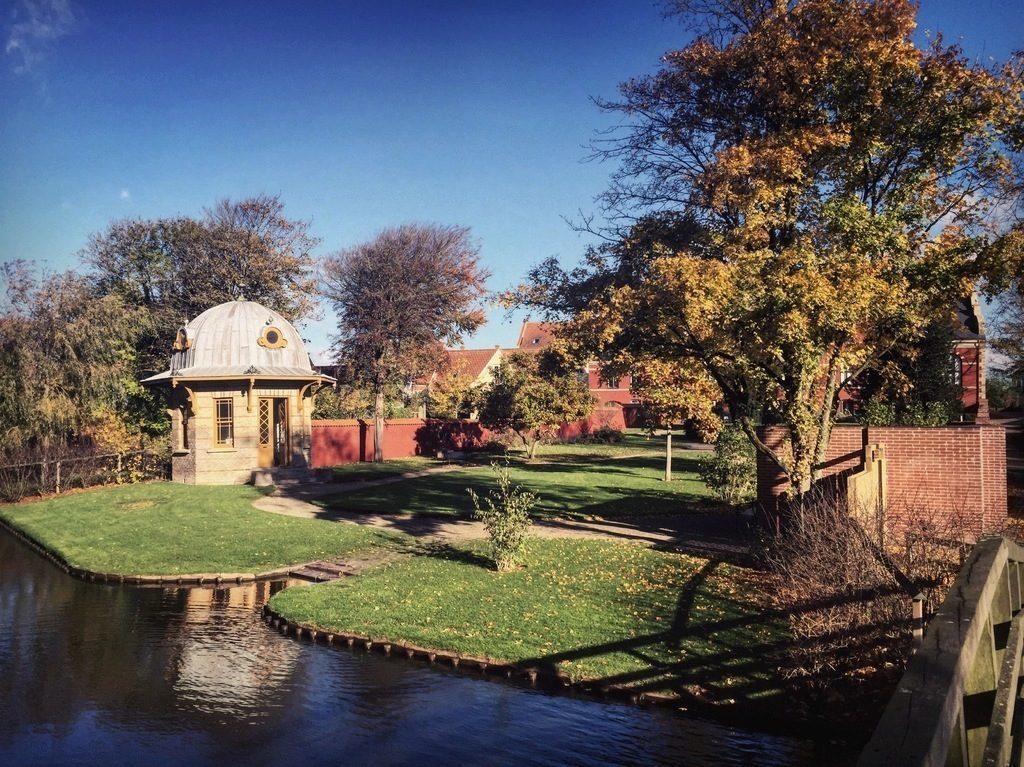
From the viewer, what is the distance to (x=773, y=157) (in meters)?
12.7

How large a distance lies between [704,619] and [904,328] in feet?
20.0

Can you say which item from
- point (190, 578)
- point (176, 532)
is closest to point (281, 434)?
point (176, 532)

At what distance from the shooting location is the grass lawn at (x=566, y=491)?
837 inches

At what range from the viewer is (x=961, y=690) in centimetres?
210

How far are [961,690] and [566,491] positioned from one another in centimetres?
2260

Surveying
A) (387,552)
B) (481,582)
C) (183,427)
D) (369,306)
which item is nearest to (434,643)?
(481,582)

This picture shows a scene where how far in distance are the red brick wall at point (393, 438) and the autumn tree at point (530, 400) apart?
4.15 m

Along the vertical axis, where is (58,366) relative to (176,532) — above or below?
above

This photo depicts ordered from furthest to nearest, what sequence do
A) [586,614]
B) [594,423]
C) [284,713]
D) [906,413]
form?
[594,423] < [906,413] < [586,614] < [284,713]

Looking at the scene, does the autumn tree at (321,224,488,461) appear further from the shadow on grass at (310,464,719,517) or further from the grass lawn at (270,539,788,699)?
the grass lawn at (270,539,788,699)

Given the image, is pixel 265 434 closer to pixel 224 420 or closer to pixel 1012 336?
pixel 224 420

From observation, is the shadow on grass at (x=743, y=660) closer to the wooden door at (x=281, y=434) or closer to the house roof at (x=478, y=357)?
the wooden door at (x=281, y=434)

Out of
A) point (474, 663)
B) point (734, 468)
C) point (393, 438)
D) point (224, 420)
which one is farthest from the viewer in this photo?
point (393, 438)

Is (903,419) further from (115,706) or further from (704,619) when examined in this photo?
(115,706)
